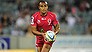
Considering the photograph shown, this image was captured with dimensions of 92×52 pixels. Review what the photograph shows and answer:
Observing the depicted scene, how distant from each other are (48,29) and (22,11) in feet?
26.8

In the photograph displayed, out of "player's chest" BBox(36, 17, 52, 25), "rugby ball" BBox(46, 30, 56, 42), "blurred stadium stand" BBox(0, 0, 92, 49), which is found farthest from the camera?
"blurred stadium stand" BBox(0, 0, 92, 49)

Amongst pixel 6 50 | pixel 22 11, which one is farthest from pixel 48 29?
pixel 22 11

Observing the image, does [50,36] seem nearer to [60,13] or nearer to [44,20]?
[44,20]

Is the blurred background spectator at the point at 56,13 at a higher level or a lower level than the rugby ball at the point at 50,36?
lower

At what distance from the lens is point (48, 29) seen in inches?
373

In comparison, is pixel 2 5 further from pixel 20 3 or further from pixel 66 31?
pixel 66 31

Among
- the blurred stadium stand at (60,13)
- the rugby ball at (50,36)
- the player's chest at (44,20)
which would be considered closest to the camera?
the rugby ball at (50,36)

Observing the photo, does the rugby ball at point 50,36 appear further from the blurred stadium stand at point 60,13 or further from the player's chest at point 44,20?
the blurred stadium stand at point 60,13

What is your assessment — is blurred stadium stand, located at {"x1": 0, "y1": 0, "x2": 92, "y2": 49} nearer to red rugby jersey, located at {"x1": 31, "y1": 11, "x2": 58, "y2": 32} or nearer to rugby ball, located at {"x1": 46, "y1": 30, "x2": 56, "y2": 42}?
red rugby jersey, located at {"x1": 31, "y1": 11, "x2": 58, "y2": 32}

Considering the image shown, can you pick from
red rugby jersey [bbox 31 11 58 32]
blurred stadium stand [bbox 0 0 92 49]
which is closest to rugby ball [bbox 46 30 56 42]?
red rugby jersey [bbox 31 11 58 32]

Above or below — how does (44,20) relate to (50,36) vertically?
above

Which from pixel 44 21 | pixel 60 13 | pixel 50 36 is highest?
pixel 44 21

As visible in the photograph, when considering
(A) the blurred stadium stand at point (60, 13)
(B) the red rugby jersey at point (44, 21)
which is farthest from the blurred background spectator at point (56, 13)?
(B) the red rugby jersey at point (44, 21)

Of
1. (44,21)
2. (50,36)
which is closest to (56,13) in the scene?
(44,21)
